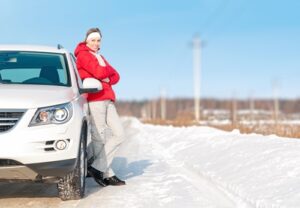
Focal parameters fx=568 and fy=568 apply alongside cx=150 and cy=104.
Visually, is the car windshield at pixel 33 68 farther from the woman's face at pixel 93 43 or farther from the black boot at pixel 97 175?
the black boot at pixel 97 175

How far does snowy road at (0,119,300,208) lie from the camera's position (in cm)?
584

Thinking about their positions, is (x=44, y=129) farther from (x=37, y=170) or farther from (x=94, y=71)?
(x=94, y=71)

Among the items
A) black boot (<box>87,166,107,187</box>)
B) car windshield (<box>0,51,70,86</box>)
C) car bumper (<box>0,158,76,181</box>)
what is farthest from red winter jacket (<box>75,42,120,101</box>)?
car bumper (<box>0,158,76,181</box>)

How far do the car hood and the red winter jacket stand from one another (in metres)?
1.08

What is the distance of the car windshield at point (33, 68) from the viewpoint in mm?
6496

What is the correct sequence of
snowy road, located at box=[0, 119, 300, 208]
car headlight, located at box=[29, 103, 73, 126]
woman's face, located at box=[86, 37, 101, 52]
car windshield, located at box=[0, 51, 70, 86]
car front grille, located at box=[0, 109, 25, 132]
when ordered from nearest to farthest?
car front grille, located at box=[0, 109, 25, 132]
car headlight, located at box=[29, 103, 73, 126]
snowy road, located at box=[0, 119, 300, 208]
car windshield, located at box=[0, 51, 70, 86]
woman's face, located at box=[86, 37, 101, 52]

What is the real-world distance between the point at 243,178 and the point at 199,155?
3.71 m

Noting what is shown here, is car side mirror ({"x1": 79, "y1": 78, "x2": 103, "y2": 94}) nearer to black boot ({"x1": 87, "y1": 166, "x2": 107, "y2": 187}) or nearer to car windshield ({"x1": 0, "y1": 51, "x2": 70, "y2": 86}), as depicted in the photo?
car windshield ({"x1": 0, "y1": 51, "x2": 70, "y2": 86})

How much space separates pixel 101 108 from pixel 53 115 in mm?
1586

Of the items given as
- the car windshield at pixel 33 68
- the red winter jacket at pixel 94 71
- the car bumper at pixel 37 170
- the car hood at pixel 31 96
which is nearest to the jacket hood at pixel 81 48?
the red winter jacket at pixel 94 71

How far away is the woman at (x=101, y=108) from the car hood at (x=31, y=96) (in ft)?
3.59

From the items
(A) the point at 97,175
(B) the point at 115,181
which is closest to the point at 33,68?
(A) the point at 97,175

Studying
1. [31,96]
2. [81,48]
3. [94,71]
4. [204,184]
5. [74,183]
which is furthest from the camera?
[81,48]

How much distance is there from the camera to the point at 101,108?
719cm
